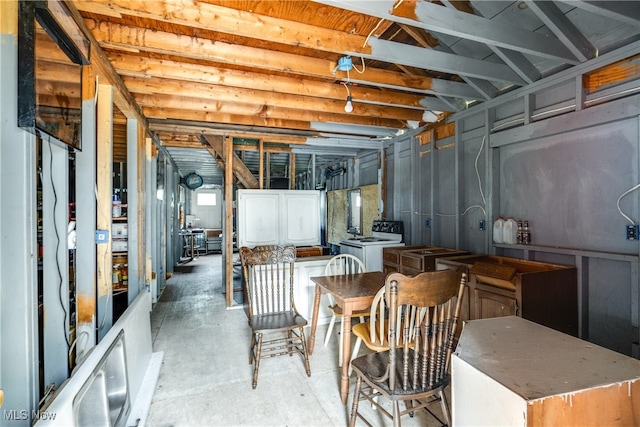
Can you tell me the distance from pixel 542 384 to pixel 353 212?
18.3 ft

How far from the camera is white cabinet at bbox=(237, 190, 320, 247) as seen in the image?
16.0 feet

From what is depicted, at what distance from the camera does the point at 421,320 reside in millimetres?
1650

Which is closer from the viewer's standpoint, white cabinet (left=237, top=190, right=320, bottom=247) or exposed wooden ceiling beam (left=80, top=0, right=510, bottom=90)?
exposed wooden ceiling beam (left=80, top=0, right=510, bottom=90)

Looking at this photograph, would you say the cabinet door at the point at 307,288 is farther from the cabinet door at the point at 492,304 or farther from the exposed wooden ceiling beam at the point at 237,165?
the exposed wooden ceiling beam at the point at 237,165

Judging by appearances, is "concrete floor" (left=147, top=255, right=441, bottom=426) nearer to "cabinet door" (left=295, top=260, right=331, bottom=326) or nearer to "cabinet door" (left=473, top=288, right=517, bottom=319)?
"cabinet door" (left=295, top=260, right=331, bottom=326)

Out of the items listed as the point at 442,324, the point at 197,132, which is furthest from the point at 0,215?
the point at 197,132

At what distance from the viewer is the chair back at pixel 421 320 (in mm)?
1566

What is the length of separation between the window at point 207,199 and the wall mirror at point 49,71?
10.0 meters

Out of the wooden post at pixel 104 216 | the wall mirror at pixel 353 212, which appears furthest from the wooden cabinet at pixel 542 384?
the wall mirror at pixel 353 212

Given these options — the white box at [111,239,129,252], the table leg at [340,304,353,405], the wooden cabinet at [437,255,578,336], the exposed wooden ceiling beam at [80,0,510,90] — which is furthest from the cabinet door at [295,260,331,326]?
the white box at [111,239,129,252]

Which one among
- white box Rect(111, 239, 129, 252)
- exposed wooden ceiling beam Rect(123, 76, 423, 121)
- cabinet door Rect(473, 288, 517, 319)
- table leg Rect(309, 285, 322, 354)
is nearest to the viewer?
cabinet door Rect(473, 288, 517, 319)

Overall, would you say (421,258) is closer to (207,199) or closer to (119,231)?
(119,231)

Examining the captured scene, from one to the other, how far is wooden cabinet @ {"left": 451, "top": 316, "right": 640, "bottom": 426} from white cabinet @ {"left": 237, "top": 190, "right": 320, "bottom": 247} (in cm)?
403

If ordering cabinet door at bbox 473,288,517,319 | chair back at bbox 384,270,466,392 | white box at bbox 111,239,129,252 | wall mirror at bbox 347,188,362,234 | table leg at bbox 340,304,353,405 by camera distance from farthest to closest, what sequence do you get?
wall mirror at bbox 347,188,362,234 → white box at bbox 111,239,129,252 → cabinet door at bbox 473,288,517,319 → table leg at bbox 340,304,353,405 → chair back at bbox 384,270,466,392
